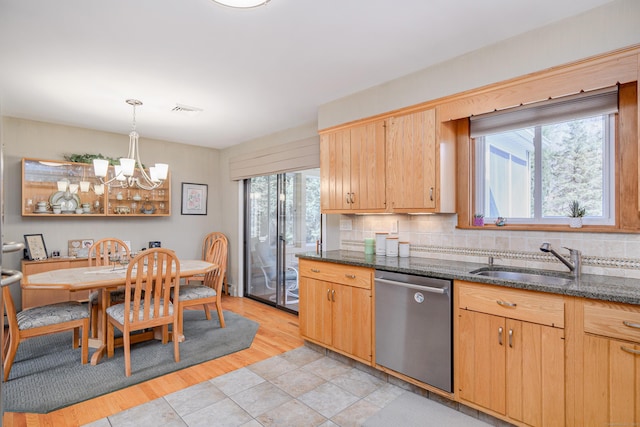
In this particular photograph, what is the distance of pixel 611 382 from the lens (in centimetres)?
169

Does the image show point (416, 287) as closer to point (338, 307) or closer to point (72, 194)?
point (338, 307)

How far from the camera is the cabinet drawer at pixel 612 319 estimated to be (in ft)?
5.36

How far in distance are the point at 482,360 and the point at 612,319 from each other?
73 cm

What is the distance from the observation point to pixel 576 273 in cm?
213

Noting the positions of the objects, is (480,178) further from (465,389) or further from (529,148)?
(465,389)

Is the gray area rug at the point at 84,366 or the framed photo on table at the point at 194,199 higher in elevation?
the framed photo on table at the point at 194,199

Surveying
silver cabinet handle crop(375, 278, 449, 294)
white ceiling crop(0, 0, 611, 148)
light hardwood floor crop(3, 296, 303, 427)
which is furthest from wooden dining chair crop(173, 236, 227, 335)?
silver cabinet handle crop(375, 278, 449, 294)

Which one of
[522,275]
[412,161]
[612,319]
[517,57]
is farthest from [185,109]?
[612,319]

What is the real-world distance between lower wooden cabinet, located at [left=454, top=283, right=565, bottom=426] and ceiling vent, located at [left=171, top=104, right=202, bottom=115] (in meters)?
3.21

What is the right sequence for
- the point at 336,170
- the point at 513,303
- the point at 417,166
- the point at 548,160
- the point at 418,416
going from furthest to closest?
the point at 336,170
the point at 417,166
the point at 548,160
the point at 418,416
the point at 513,303

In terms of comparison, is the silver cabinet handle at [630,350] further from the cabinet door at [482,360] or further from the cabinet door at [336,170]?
the cabinet door at [336,170]

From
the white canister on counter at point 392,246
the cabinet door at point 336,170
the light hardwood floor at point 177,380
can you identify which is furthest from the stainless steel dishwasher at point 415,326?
the light hardwood floor at point 177,380

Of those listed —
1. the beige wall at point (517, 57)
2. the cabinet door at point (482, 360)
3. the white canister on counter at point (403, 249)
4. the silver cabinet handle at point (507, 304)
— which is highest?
the beige wall at point (517, 57)

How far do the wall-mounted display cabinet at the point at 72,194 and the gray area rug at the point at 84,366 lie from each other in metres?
1.58
